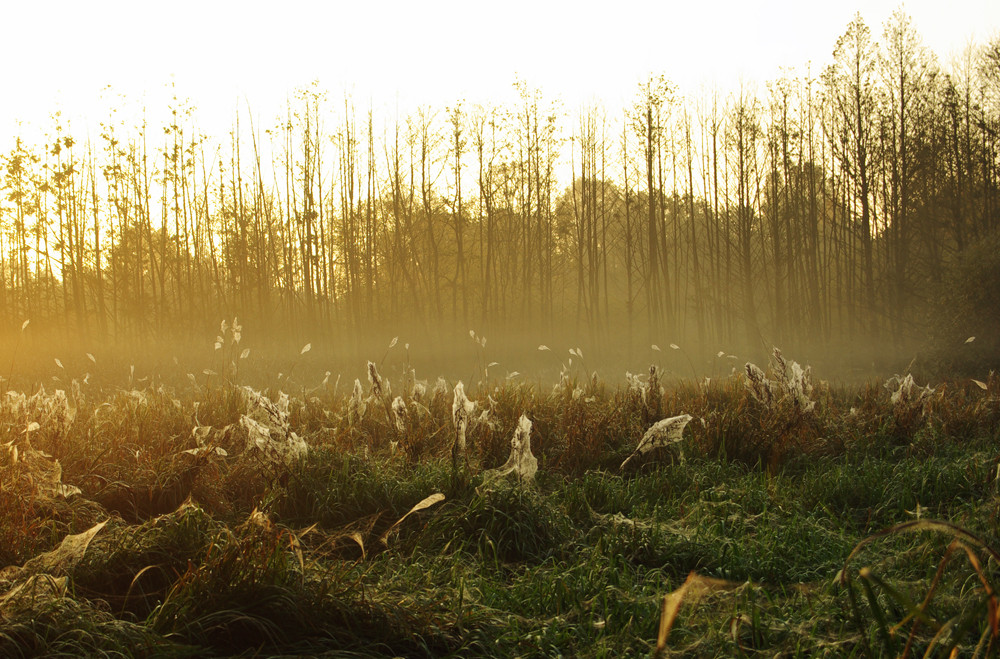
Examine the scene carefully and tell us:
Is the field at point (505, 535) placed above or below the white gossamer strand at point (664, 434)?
below

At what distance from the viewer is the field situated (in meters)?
2.35

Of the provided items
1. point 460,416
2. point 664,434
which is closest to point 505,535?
point 460,416

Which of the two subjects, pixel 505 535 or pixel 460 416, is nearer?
pixel 505 535

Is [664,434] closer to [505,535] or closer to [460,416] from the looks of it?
[460,416]

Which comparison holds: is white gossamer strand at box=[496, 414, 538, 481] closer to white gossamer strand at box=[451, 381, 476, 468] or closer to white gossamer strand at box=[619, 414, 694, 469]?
white gossamer strand at box=[451, 381, 476, 468]

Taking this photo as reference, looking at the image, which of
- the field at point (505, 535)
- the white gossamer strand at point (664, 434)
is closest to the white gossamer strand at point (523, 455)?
the field at point (505, 535)

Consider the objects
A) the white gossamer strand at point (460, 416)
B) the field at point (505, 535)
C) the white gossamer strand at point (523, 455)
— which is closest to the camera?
the field at point (505, 535)

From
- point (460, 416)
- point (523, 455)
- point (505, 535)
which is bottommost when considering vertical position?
point (505, 535)

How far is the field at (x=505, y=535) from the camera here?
235 centimetres

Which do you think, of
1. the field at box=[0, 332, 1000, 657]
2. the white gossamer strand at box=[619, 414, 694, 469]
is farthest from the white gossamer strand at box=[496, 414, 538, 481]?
the white gossamer strand at box=[619, 414, 694, 469]

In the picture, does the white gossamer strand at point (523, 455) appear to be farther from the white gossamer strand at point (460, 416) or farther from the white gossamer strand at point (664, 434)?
the white gossamer strand at point (664, 434)

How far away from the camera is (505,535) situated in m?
3.53

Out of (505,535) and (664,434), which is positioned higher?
(664,434)

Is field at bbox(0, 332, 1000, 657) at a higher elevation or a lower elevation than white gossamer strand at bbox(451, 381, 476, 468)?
lower
